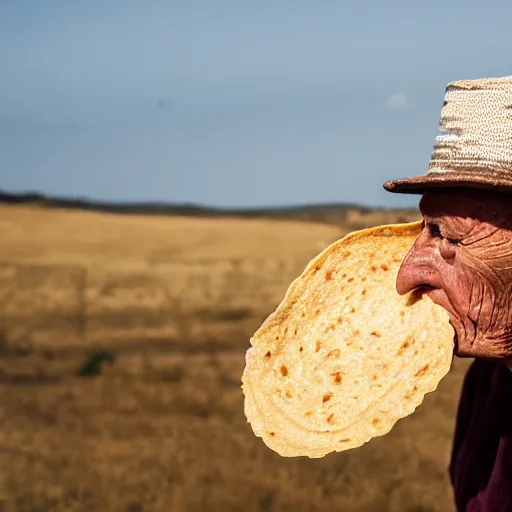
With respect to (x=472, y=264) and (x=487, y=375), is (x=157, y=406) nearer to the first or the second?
(x=487, y=375)

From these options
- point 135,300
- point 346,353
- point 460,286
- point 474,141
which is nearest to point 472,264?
point 460,286

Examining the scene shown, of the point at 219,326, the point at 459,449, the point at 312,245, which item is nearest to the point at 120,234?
the point at 312,245

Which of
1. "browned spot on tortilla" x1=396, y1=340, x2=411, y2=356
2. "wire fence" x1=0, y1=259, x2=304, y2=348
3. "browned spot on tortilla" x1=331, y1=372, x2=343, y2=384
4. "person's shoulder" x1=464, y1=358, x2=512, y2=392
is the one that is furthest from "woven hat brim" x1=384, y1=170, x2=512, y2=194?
"wire fence" x1=0, y1=259, x2=304, y2=348

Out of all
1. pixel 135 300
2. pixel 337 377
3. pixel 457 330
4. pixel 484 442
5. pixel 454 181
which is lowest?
pixel 484 442

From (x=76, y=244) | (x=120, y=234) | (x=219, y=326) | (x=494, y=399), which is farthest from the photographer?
(x=120, y=234)

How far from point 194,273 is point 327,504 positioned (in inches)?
555

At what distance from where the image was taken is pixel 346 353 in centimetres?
272

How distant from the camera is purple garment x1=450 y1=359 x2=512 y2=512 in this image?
2.74 metres

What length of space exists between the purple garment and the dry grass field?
2944mm

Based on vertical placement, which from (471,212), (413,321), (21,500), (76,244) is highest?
(76,244)

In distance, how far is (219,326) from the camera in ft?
46.4

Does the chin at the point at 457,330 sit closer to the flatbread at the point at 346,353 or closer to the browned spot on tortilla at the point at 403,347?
the flatbread at the point at 346,353

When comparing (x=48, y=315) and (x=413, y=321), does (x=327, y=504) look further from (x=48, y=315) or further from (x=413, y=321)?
(x=48, y=315)

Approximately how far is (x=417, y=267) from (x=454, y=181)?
29cm
